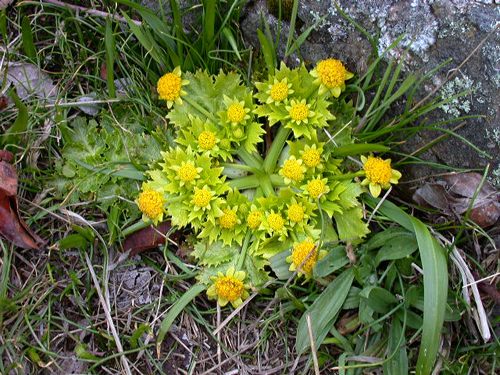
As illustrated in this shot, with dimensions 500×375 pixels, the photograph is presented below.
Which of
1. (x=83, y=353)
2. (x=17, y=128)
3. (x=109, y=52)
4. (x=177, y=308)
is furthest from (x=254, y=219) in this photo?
(x=17, y=128)

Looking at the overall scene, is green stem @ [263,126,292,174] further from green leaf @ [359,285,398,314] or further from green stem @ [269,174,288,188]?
green leaf @ [359,285,398,314]

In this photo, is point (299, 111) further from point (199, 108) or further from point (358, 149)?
point (199, 108)

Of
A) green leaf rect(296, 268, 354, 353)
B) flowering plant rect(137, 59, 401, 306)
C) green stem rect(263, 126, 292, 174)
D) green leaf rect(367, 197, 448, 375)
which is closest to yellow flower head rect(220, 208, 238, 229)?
flowering plant rect(137, 59, 401, 306)

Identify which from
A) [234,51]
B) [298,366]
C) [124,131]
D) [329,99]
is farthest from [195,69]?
[298,366]

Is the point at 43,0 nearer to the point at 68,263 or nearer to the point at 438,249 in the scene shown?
the point at 68,263

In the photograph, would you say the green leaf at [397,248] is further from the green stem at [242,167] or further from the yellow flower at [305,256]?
the green stem at [242,167]

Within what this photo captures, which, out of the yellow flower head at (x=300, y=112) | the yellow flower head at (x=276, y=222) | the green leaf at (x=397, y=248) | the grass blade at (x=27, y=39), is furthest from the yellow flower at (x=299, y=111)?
the grass blade at (x=27, y=39)
